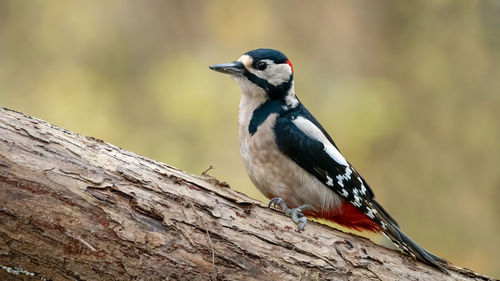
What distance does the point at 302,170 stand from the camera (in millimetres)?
2662

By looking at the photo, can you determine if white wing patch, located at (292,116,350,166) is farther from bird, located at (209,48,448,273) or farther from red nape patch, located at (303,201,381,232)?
red nape patch, located at (303,201,381,232)

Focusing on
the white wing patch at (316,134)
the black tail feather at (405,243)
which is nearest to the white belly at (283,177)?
the white wing patch at (316,134)

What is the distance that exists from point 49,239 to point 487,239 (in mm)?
4395

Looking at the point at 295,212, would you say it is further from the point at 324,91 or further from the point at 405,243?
the point at 324,91

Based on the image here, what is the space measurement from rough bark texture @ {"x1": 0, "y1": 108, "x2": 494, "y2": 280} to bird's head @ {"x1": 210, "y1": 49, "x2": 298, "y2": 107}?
768mm

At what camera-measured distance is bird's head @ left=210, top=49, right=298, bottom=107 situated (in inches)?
113

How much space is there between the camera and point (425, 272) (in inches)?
95.9

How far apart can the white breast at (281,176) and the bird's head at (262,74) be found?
0.20 m

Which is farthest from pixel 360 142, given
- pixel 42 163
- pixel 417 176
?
pixel 42 163

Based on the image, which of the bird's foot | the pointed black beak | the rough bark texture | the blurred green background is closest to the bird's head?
the pointed black beak

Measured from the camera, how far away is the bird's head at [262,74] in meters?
2.87

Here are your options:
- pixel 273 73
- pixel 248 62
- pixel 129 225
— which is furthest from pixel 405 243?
pixel 129 225

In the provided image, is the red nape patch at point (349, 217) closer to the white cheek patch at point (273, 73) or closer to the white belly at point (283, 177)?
the white belly at point (283, 177)

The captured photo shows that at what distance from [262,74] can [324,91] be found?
2416 millimetres
